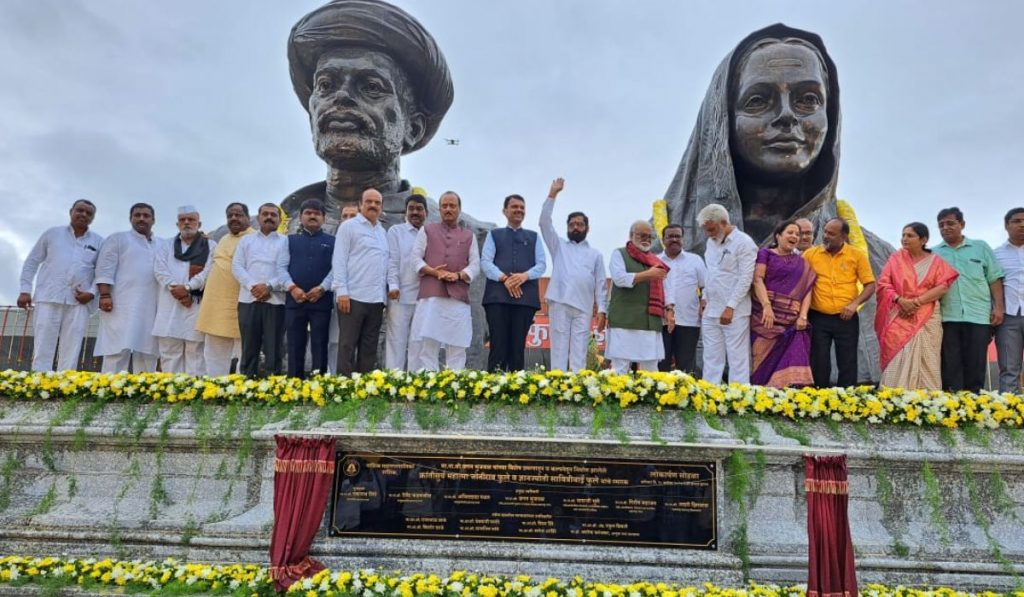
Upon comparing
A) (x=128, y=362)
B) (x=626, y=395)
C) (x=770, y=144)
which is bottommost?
(x=626, y=395)

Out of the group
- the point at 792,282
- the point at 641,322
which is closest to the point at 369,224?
the point at 641,322

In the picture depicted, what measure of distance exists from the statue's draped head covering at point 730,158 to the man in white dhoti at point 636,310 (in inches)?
92.4

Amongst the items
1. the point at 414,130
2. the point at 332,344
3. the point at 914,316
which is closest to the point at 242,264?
the point at 332,344

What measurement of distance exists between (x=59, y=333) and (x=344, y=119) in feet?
14.0

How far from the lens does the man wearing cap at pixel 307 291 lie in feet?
21.4

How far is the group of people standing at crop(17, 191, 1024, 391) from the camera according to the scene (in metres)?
6.27

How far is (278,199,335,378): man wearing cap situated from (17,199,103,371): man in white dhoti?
7.30 ft

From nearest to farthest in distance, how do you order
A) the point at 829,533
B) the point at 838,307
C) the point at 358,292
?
the point at 829,533 → the point at 838,307 → the point at 358,292

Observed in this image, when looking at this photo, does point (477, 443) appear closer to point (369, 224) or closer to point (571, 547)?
point (571, 547)

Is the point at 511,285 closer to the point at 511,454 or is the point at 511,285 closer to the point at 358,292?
the point at 358,292

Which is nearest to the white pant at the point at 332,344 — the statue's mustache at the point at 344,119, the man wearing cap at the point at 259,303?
the man wearing cap at the point at 259,303

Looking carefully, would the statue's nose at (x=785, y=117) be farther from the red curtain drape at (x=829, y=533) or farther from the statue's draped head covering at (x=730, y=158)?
the red curtain drape at (x=829, y=533)

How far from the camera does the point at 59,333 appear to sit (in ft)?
23.6

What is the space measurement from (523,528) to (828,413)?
2.43 metres
